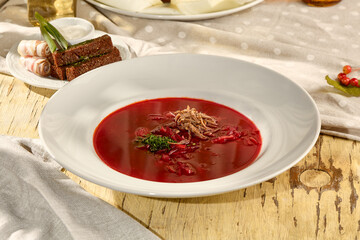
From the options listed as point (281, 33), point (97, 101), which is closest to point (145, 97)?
point (97, 101)

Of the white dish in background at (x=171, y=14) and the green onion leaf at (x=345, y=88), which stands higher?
the green onion leaf at (x=345, y=88)

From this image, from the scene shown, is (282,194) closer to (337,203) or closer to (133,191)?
(337,203)

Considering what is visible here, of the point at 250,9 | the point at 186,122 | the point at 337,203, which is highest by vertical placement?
the point at 186,122

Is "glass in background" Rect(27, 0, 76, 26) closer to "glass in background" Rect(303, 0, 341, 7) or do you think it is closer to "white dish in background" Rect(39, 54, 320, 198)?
"white dish in background" Rect(39, 54, 320, 198)

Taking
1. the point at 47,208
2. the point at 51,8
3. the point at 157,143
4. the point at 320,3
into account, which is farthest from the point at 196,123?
the point at 320,3

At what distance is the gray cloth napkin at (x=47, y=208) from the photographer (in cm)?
152

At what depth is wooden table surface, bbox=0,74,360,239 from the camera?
1.60 meters

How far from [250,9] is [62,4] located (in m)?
1.03

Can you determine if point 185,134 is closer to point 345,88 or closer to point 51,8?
point 345,88

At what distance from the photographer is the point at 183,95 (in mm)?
2111

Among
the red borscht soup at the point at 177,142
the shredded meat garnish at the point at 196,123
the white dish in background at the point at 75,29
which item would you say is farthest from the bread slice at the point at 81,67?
the shredded meat garnish at the point at 196,123

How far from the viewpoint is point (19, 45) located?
2.40m

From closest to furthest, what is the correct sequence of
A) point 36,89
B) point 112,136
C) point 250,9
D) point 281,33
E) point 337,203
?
1. point 337,203
2. point 112,136
3. point 36,89
4. point 281,33
5. point 250,9

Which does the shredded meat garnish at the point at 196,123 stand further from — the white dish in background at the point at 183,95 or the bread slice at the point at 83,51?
the bread slice at the point at 83,51
